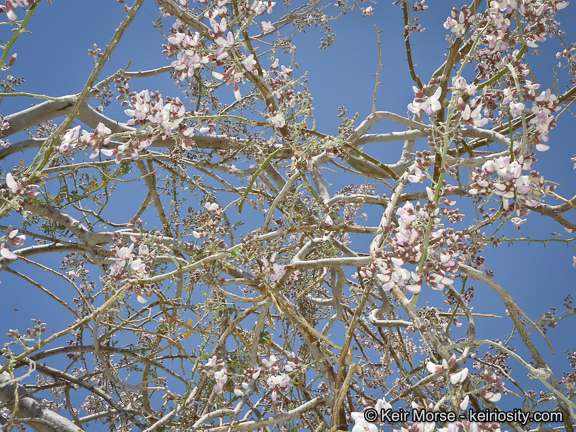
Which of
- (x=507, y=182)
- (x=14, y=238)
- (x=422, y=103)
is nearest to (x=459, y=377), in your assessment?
(x=507, y=182)

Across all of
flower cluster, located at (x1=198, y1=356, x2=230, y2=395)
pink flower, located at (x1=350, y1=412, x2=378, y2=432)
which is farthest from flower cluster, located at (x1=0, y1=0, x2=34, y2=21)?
pink flower, located at (x1=350, y1=412, x2=378, y2=432)

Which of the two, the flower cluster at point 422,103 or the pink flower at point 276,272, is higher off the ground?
the flower cluster at point 422,103

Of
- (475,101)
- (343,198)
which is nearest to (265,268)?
(343,198)

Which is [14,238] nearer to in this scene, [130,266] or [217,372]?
[130,266]

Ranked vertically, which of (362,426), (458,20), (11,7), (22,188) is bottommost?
(362,426)

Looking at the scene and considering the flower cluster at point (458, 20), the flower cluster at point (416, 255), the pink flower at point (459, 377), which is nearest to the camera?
the pink flower at point (459, 377)

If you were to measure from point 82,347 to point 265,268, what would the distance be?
3.69ft

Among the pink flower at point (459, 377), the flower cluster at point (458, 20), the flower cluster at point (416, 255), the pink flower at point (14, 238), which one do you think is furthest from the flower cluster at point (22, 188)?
the flower cluster at point (458, 20)

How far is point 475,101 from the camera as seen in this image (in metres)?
1.11

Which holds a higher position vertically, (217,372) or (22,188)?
(22,188)

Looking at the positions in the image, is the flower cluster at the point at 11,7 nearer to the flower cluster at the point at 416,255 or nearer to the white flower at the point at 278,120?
the white flower at the point at 278,120

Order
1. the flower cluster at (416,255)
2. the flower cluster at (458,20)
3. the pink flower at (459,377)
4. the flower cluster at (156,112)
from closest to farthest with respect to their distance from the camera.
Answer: the pink flower at (459,377)
the flower cluster at (416,255)
the flower cluster at (156,112)
the flower cluster at (458,20)

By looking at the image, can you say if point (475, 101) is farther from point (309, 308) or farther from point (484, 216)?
point (309, 308)

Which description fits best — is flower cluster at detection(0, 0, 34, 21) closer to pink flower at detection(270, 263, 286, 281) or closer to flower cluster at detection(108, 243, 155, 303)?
flower cluster at detection(108, 243, 155, 303)
